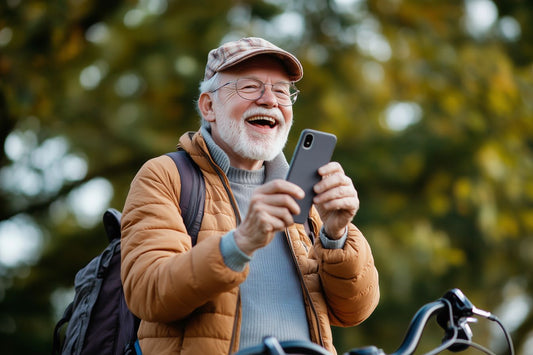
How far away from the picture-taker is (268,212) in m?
1.78

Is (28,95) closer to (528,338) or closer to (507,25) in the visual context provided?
(507,25)

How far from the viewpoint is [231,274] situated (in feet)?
6.05

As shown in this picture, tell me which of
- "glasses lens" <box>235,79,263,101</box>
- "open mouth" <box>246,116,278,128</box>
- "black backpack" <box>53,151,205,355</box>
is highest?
"glasses lens" <box>235,79,263,101</box>

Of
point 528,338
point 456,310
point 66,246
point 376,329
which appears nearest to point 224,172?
point 456,310

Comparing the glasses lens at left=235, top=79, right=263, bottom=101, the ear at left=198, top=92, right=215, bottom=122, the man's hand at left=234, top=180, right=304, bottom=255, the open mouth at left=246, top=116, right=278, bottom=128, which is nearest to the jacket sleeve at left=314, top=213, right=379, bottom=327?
the man's hand at left=234, top=180, right=304, bottom=255

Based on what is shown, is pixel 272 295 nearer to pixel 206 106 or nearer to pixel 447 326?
pixel 447 326

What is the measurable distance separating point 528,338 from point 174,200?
11.2 meters

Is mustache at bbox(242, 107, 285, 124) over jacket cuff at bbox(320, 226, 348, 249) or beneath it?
over

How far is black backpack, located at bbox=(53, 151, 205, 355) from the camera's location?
218 centimetres

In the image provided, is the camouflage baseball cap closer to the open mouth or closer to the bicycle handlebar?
the open mouth

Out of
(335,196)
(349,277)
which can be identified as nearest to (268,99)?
(335,196)

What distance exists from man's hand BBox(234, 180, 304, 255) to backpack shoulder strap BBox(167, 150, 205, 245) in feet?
1.22

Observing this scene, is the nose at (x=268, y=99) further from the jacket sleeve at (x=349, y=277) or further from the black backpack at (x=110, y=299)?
the jacket sleeve at (x=349, y=277)

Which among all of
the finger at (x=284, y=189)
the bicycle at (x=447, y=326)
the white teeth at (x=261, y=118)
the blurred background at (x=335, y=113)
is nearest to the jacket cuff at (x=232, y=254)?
the finger at (x=284, y=189)
